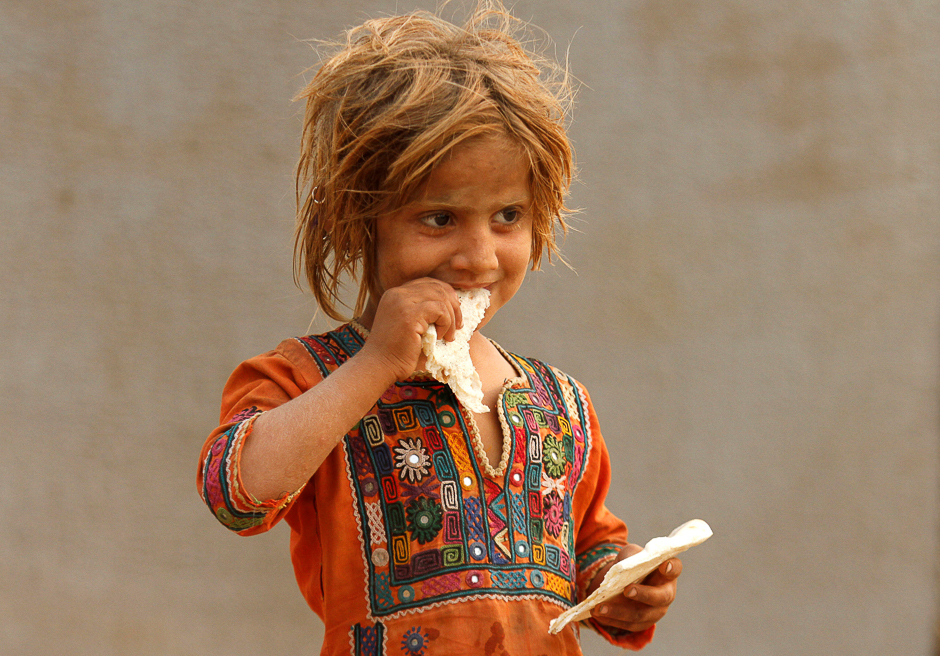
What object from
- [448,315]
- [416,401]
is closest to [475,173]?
[448,315]

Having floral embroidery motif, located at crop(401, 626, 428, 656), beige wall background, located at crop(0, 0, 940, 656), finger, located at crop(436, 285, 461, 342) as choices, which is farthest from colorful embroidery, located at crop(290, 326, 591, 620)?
beige wall background, located at crop(0, 0, 940, 656)

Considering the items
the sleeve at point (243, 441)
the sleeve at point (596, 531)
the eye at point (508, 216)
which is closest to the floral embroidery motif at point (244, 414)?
the sleeve at point (243, 441)

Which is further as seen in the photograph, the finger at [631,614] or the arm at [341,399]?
the finger at [631,614]

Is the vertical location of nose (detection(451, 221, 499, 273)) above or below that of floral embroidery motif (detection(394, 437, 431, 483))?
above

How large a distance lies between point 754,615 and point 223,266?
151 centimetres

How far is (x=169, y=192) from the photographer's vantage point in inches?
77.7

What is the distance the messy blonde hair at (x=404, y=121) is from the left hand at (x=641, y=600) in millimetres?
450

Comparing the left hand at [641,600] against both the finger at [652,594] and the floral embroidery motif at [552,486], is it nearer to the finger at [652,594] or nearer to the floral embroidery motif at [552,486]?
the finger at [652,594]

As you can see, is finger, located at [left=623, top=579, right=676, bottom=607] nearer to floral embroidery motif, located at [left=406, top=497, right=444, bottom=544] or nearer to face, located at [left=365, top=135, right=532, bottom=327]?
floral embroidery motif, located at [left=406, top=497, right=444, bottom=544]

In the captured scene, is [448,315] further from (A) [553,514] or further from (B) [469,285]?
(A) [553,514]

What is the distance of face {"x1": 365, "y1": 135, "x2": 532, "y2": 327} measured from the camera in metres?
0.99

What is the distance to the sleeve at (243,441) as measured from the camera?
0.88 metres

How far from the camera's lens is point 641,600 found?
1124 millimetres

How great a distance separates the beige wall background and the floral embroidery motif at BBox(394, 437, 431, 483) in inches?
41.0
